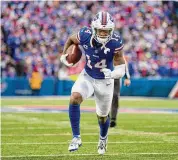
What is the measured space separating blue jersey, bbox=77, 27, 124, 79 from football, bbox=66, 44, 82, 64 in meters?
0.16

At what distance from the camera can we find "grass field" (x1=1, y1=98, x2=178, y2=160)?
7.05m

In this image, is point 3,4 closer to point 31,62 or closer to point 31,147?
point 31,62

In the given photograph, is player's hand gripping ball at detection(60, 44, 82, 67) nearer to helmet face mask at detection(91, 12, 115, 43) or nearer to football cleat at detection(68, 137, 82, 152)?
helmet face mask at detection(91, 12, 115, 43)

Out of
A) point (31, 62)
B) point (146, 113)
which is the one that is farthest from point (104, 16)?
point (31, 62)

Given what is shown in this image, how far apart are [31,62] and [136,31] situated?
4876 mm

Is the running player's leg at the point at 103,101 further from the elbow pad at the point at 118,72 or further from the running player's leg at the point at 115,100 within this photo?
the running player's leg at the point at 115,100

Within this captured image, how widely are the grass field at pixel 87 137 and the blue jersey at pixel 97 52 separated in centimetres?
93

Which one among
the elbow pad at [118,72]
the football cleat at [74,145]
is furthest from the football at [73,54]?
the football cleat at [74,145]

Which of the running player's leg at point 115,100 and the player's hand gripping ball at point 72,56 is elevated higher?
the player's hand gripping ball at point 72,56

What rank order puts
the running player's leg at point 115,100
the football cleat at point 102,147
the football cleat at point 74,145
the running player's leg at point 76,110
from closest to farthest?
1. the football cleat at point 74,145
2. the running player's leg at point 76,110
3. the football cleat at point 102,147
4. the running player's leg at point 115,100

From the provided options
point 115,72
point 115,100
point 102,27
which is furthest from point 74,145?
point 115,100

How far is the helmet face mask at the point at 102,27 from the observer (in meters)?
6.86

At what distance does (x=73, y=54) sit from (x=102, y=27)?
615mm

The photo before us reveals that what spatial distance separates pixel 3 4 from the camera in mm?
23688
